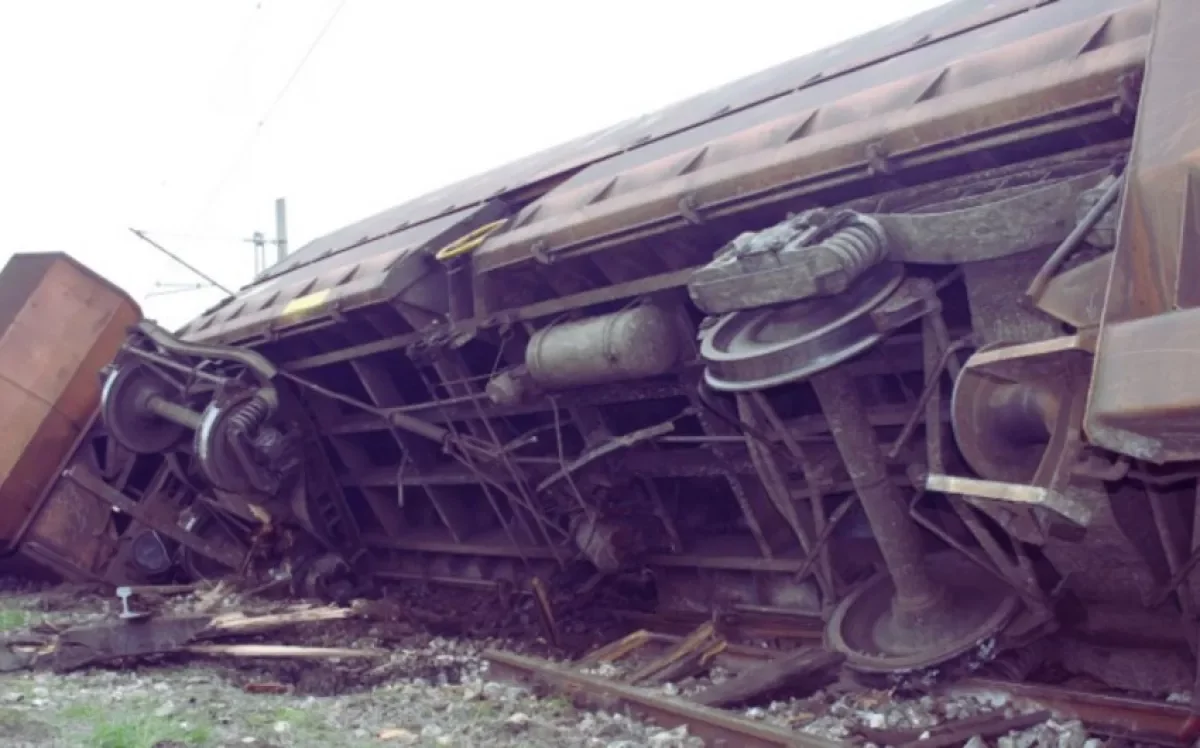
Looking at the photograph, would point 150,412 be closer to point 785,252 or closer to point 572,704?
point 572,704

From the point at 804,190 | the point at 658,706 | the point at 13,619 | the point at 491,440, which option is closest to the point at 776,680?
the point at 658,706

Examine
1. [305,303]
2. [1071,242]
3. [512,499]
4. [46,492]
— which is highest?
[305,303]

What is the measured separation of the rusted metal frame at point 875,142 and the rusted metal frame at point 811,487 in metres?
0.84

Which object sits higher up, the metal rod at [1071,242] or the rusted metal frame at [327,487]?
the metal rod at [1071,242]

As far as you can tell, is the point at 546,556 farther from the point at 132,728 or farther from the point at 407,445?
the point at 132,728

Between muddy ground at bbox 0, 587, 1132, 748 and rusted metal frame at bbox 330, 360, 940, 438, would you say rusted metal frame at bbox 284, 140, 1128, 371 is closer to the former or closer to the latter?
rusted metal frame at bbox 330, 360, 940, 438

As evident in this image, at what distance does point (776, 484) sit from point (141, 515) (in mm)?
5595

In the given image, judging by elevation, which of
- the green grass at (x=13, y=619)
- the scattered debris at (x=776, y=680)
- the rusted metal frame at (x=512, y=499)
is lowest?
the scattered debris at (x=776, y=680)

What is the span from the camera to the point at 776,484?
465 centimetres

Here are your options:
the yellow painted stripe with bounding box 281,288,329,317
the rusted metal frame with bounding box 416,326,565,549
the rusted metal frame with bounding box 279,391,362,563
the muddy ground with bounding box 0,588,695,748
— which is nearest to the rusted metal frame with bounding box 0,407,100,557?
the rusted metal frame with bounding box 279,391,362,563

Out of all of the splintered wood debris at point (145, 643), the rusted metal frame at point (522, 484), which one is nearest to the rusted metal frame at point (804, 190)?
the rusted metal frame at point (522, 484)

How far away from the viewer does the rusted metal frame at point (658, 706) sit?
11.4 ft

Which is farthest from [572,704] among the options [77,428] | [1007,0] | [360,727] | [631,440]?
[77,428]

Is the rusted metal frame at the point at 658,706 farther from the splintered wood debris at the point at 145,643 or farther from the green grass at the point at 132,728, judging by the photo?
the green grass at the point at 132,728
